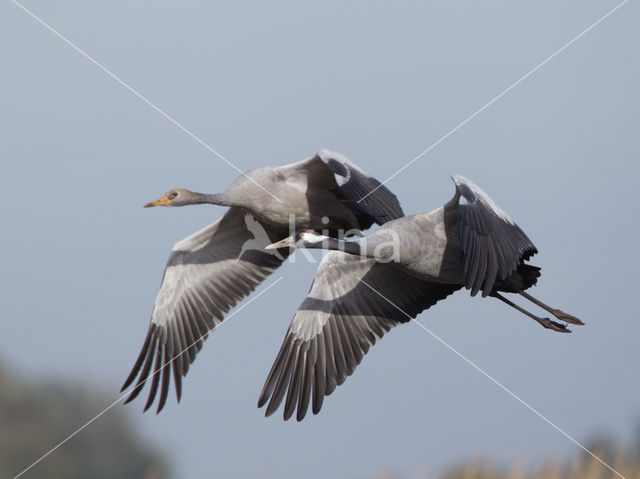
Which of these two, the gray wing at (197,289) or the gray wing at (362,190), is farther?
the gray wing at (197,289)

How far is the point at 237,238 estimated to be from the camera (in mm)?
11250

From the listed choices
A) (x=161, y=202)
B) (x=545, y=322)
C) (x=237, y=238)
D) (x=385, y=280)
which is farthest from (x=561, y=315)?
(x=161, y=202)

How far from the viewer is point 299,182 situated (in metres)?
10.3

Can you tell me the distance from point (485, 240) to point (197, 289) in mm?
4380

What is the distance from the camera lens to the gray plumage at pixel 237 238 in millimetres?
9875

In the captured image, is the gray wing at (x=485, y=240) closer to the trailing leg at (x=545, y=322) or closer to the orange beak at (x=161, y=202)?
the trailing leg at (x=545, y=322)

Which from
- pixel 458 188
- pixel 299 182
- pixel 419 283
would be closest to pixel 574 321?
pixel 419 283

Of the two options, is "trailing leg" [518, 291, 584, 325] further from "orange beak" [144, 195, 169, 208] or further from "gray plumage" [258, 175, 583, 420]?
"orange beak" [144, 195, 169, 208]

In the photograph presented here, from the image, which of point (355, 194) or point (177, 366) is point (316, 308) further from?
point (177, 366)

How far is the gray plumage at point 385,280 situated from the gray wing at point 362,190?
50 centimetres

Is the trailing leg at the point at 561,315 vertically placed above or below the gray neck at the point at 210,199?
below

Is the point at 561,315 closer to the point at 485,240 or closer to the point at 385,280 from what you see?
the point at 385,280

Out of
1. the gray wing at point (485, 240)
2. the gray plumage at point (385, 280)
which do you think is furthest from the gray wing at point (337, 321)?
the gray wing at point (485, 240)

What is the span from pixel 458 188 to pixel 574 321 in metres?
2.33
